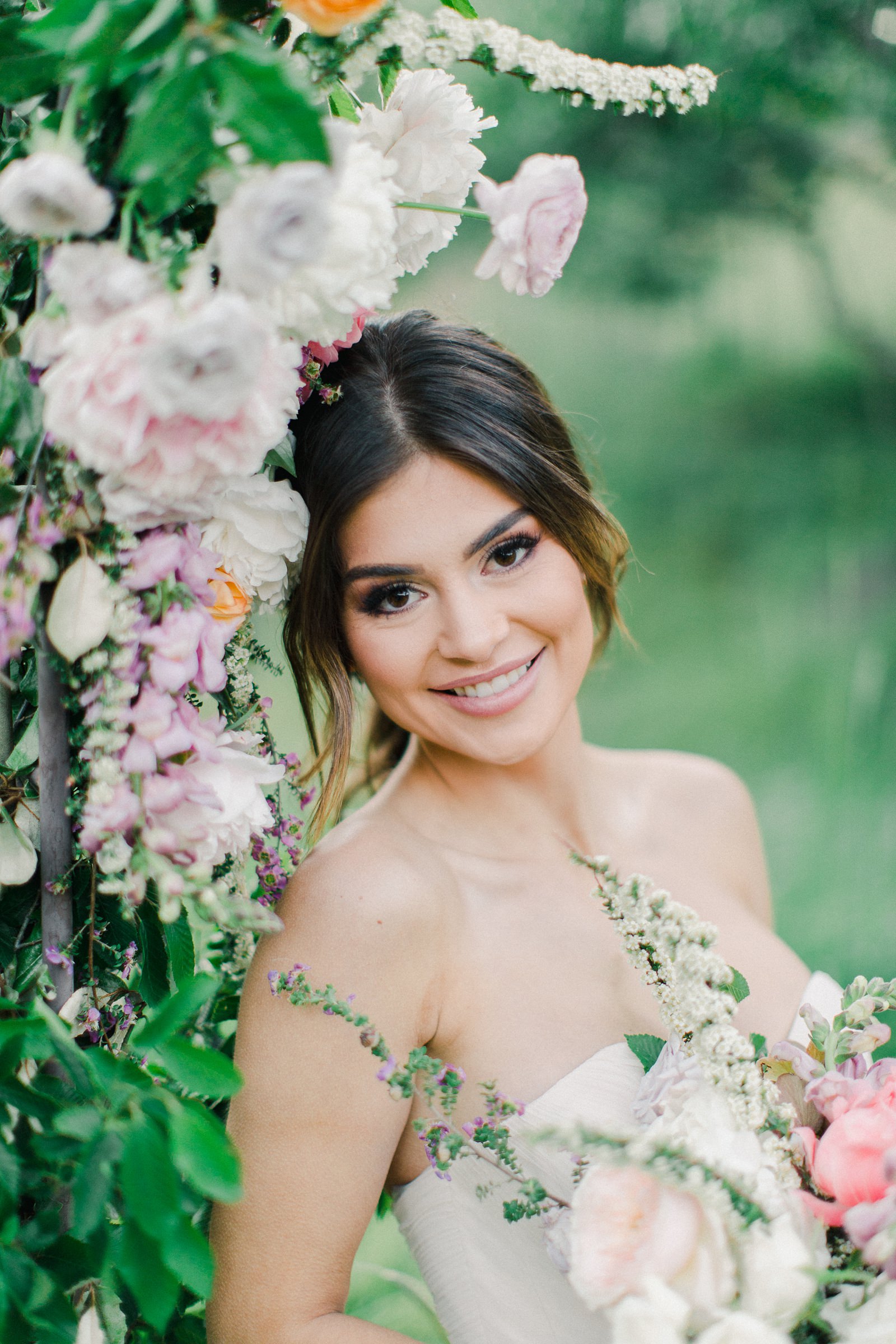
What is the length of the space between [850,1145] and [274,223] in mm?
891

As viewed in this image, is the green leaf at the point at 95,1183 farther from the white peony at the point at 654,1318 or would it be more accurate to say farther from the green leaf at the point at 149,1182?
the white peony at the point at 654,1318

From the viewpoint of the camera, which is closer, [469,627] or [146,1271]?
[146,1271]

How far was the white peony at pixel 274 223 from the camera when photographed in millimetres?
709

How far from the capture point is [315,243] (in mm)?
737

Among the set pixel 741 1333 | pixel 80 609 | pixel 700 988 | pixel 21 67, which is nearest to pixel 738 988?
pixel 700 988

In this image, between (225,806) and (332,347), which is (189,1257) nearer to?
(225,806)

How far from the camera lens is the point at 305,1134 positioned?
1.23 meters

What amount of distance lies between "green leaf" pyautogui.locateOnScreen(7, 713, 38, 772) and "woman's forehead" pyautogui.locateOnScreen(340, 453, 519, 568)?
1.63ft

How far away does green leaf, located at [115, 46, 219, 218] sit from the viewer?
0.71m

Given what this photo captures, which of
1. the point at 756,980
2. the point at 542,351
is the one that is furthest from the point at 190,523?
the point at 542,351

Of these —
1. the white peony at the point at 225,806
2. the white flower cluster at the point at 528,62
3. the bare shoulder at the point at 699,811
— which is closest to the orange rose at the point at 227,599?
the white peony at the point at 225,806

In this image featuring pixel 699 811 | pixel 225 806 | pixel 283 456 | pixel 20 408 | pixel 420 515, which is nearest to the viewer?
pixel 20 408

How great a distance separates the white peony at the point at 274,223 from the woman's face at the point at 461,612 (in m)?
0.58

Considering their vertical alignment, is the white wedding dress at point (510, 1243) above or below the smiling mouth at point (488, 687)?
below
